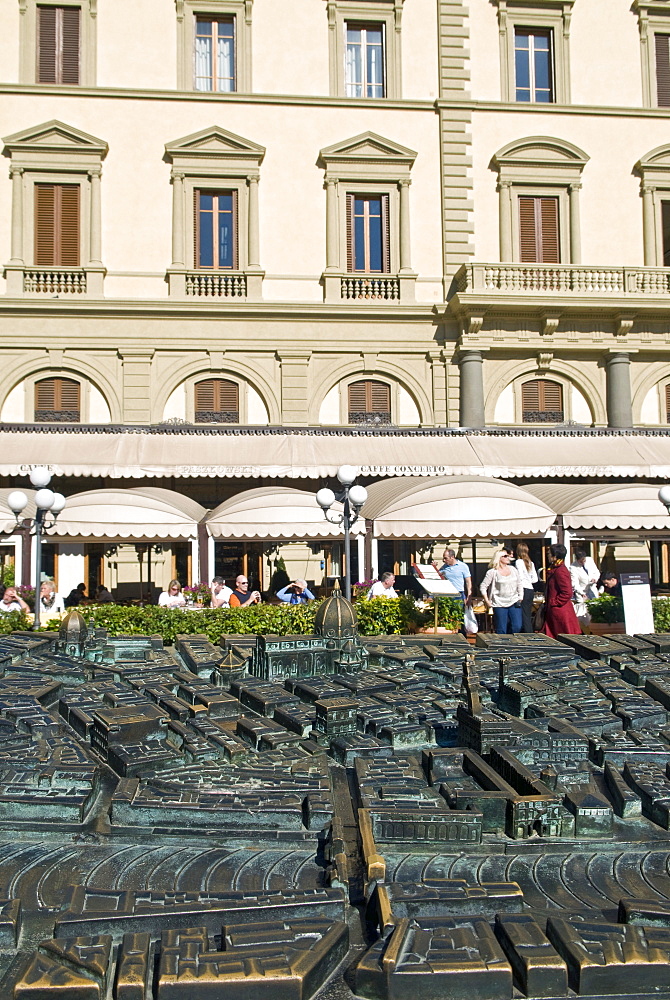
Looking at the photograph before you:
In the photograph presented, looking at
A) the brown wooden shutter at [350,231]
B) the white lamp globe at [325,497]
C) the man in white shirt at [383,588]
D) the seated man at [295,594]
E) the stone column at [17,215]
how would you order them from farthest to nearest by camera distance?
1. the brown wooden shutter at [350,231]
2. the stone column at [17,215]
3. the seated man at [295,594]
4. the man in white shirt at [383,588]
5. the white lamp globe at [325,497]

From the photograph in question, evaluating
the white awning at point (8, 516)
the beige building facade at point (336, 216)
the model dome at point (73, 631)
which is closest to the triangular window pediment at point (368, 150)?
the beige building facade at point (336, 216)

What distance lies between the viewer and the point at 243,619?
1066cm

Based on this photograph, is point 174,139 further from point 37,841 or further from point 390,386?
point 37,841

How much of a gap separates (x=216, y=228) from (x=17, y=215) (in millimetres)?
4490

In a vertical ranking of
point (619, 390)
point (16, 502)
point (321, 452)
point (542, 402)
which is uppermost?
point (619, 390)

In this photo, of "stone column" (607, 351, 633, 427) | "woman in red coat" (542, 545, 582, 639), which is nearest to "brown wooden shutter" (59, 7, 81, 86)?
"stone column" (607, 351, 633, 427)

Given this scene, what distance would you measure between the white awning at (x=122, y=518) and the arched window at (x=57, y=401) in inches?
252

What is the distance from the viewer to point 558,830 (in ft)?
11.6

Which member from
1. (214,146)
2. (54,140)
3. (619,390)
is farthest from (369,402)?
(54,140)

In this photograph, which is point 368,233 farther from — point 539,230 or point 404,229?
point 539,230

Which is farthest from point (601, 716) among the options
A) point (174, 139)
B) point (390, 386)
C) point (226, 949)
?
point (174, 139)

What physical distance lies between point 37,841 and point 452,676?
10.1 ft

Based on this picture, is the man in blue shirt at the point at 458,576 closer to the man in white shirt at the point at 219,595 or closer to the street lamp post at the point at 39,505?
the man in white shirt at the point at 219,595

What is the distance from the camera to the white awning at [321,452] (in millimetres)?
16859
